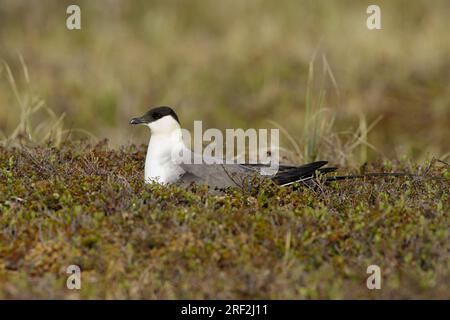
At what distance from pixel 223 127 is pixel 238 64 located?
1.75 m

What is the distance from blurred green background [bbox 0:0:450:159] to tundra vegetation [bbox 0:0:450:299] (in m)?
0.03

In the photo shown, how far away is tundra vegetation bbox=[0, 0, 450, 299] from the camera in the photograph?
4820mm

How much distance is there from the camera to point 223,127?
1249 centimetres

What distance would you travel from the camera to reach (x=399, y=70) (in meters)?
12.9

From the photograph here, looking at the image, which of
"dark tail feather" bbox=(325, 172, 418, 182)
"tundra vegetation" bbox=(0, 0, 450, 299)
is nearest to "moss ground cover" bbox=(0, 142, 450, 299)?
"tundra vegetation" bbox=(0, 0, 450, 299)

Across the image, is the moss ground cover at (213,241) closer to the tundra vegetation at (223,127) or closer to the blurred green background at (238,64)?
the tundra vegetation at (223,127)

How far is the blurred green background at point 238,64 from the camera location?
1233 cm

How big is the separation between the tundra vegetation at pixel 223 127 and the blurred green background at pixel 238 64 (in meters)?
0.03

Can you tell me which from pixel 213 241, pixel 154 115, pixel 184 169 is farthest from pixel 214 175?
pixel 213 241

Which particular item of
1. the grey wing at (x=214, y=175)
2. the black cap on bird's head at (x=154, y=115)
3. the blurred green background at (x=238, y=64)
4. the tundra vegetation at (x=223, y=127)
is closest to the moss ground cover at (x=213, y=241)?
the tundra vegetation at (x=223, y=127)

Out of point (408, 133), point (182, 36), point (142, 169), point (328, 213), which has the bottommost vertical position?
point (328, 213)
